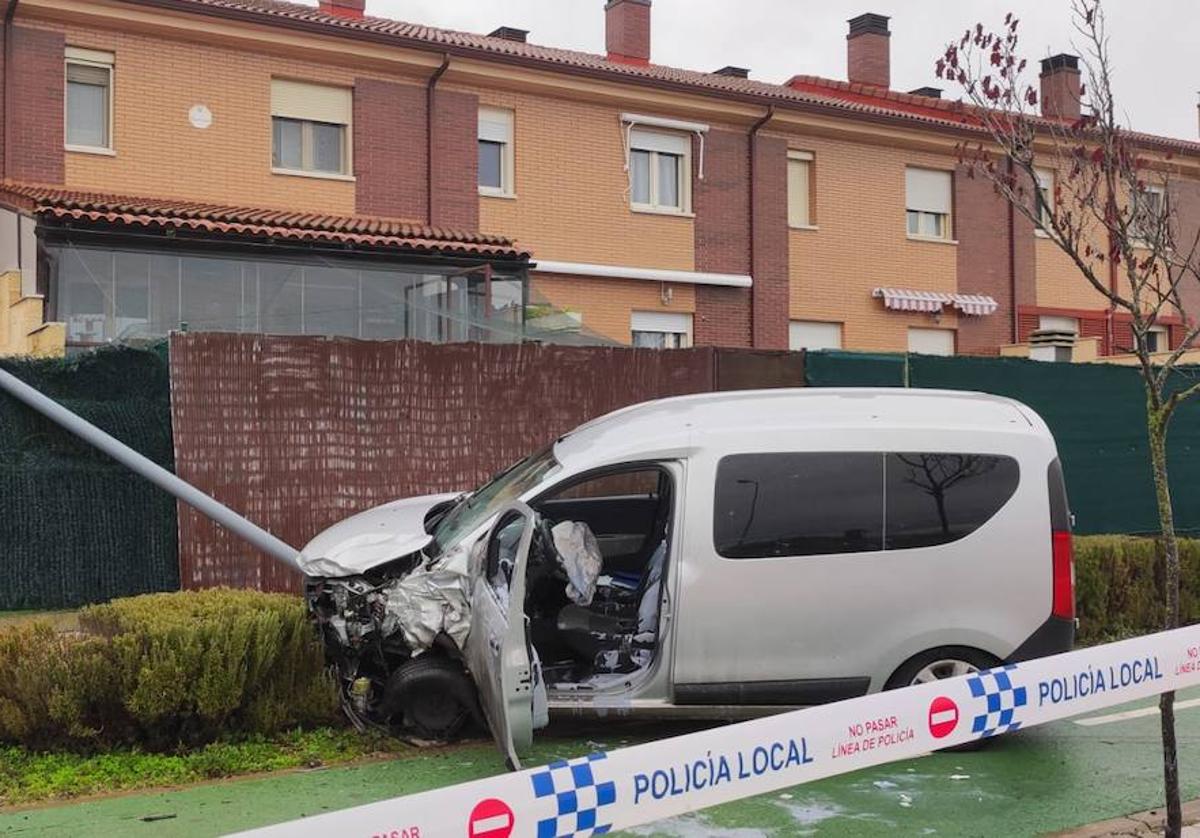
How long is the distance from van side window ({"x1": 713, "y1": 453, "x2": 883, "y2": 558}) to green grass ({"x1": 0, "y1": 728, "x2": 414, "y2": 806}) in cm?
204

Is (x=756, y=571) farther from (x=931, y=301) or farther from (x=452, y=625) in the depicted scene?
(x=931, y=301)

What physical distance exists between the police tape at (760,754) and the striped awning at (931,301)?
18956 millimetres

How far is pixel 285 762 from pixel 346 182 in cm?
1399

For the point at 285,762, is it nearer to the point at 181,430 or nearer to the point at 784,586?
the point at 784,586

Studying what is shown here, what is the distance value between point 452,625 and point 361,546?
0.71 meters

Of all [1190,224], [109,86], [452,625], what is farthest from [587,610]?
[1190,224]

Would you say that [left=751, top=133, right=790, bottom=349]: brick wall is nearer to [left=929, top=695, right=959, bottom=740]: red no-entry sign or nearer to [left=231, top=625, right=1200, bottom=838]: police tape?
[left=231, top=625, right=1200, bottom=838]: police tape

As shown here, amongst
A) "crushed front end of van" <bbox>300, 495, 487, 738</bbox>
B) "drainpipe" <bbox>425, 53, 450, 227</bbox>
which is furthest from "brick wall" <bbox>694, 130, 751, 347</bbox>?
"crushed front end of van" <bbox>300, 495, 487, 738</bbox>

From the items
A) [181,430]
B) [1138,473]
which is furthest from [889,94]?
[181,430]

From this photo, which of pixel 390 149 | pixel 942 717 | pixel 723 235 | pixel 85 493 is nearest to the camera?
pixel 942 717

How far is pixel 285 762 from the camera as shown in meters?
6.01

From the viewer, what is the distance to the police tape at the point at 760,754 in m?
3.01

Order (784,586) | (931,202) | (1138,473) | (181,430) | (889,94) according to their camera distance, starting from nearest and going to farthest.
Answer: (784,586) < (181,430) < (1138,473) < (931,202) < (889,94)

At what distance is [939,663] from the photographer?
20.9ft
